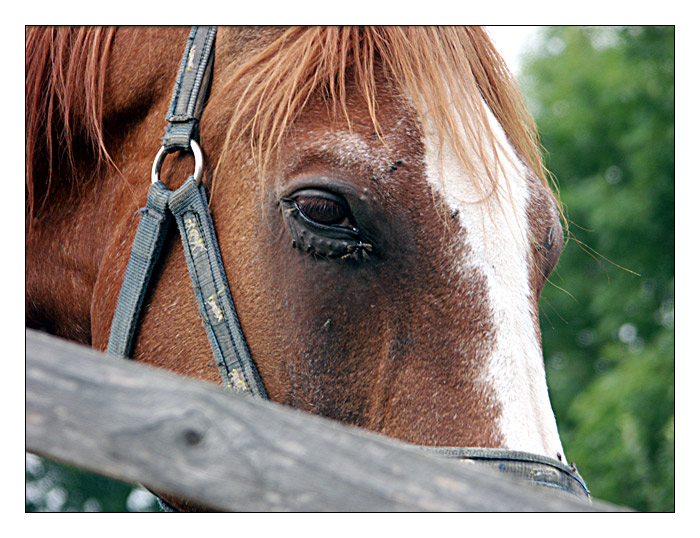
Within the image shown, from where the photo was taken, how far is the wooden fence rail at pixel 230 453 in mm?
785

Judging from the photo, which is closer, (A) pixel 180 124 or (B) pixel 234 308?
(B) pixel 234 308

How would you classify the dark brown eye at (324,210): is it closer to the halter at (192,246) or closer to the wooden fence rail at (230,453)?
the halter at (192,246)

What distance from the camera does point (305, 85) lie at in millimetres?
1555

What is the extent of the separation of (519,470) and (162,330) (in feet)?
2.91

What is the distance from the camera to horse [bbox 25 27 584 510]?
1365 mm

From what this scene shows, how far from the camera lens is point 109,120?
5.97 feet

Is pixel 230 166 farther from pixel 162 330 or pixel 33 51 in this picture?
pixel 33 51

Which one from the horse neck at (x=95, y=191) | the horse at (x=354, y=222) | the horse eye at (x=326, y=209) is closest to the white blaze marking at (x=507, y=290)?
the horse at (x=354, y=222)

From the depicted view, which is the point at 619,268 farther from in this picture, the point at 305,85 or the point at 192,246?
the point at 192,246

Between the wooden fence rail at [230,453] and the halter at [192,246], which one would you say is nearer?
the wooden fence rail at [230,453]

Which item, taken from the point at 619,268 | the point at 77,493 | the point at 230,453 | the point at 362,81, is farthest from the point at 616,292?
the point at 230,453

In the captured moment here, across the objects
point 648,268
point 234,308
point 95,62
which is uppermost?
point 95,62

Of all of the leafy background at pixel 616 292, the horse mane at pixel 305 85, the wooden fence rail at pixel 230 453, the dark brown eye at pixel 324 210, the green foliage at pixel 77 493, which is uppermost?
the horse mane at pixel 305 85
